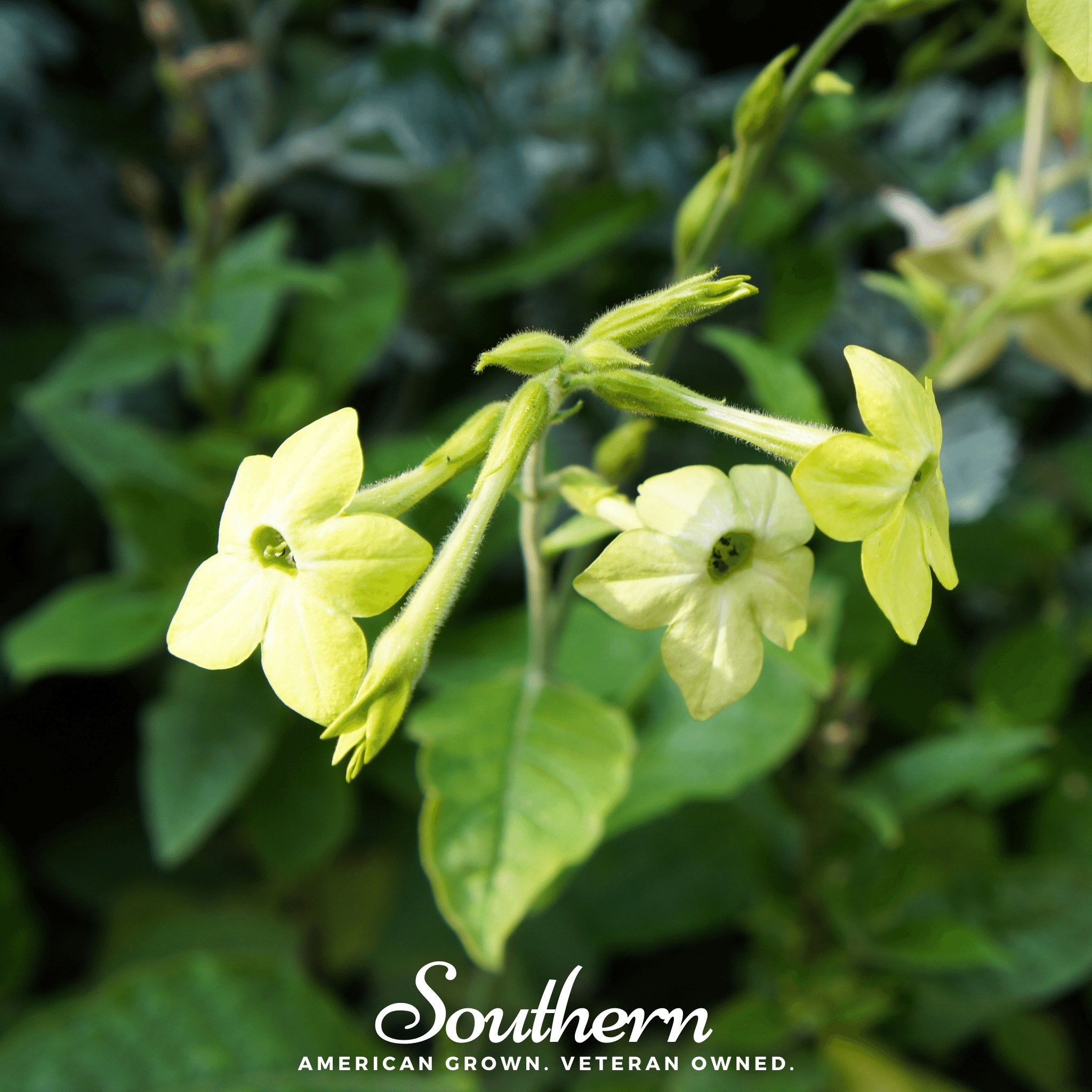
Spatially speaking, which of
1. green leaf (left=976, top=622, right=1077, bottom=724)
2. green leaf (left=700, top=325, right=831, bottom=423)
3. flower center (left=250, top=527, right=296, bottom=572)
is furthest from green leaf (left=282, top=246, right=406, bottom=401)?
green leaf (left=976, top=622, right=1077, bottom=724)

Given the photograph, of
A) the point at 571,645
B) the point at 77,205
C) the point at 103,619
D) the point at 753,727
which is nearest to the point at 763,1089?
the point at 753,727

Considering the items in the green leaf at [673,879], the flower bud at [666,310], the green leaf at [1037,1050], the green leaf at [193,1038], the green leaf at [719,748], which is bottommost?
the green leaf at [1037,1050]

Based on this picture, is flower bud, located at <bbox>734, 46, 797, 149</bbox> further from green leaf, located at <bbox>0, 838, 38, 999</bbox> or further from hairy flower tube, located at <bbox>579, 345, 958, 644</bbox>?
green leaf, located at <bbox>0, 838, 38, 999</bbox>

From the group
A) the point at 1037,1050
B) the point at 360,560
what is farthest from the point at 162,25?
the point at 1037,1050

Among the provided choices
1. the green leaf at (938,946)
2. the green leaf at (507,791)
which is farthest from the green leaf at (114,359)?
the green leaf at (938,946)

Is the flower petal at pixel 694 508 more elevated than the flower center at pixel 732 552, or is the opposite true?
the flower petal at pixel 694 508


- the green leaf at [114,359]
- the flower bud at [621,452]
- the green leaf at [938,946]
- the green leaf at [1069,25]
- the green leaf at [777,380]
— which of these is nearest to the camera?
the green leaf at [1069,25]

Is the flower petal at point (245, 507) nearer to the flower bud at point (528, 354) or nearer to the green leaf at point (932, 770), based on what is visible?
the flower bud at point (528, 354)

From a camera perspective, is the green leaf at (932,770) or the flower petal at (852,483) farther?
the green leaf at (932,770)
